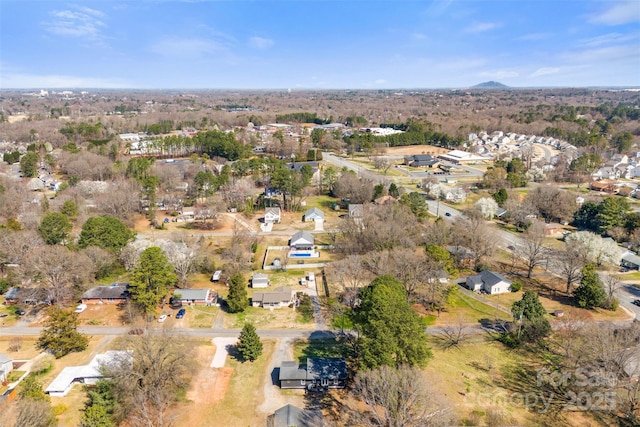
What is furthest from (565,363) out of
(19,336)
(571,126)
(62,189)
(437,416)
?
(571,126)

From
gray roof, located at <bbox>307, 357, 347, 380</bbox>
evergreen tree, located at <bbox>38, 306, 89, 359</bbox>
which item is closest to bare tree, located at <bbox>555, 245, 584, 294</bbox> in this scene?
gray roof, located at <bbox>307, 357, 347, 380</bbox>

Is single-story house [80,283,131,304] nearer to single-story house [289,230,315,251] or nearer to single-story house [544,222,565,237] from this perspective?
single-story house [289,230,315,251]

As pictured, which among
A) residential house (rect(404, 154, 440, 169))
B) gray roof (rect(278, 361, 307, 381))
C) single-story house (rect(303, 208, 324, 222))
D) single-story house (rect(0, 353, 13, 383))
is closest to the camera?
gray roof (rect(278, 361, 307, 381))

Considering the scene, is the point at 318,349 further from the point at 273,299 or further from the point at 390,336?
the point at 273,299

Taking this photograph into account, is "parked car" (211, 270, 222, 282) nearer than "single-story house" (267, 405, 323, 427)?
No

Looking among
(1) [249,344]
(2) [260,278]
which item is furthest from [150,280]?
(1) [249,344]

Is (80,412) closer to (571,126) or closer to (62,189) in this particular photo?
(62,189)

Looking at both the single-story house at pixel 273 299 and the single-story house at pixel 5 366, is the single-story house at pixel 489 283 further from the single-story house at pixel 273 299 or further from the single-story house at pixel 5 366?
the single-story house at pixel 5 366
